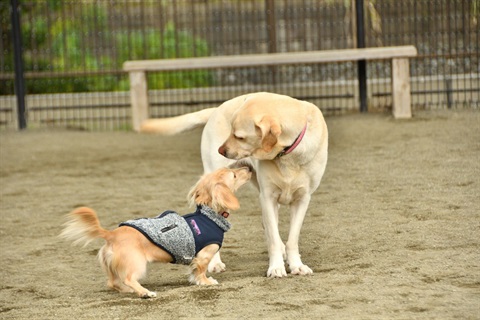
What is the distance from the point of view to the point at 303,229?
6.47 m

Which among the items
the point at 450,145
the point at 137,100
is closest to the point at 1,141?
the point at 137,100

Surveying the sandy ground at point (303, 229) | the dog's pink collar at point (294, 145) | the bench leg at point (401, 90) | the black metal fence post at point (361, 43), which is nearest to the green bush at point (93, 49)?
the sandy ground at point (303, 229)

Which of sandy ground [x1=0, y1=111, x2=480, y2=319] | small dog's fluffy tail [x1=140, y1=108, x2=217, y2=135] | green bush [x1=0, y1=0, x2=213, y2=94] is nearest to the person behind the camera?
sandy ground [x1=0, y1=111, x2=480, y2=319]

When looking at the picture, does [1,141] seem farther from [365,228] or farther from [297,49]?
[365,228]

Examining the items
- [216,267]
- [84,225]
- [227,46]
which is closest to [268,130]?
[216,267]

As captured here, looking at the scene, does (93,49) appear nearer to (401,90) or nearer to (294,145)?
(401,90)

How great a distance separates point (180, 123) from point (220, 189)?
4.45 ft

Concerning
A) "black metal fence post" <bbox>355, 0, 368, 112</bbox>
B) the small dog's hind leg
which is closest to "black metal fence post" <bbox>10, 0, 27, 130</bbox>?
"black metal fence post" <bbox>355, 0, 368, 112</bbox>

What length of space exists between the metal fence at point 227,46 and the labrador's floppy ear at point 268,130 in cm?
709

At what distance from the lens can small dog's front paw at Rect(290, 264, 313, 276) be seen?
519 centimetres

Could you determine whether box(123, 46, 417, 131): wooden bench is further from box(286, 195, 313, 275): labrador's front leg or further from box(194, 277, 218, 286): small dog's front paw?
box(194, 277, 218, 286): small dog's front paw

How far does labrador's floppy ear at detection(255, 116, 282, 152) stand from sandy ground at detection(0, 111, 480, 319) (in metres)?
0.77

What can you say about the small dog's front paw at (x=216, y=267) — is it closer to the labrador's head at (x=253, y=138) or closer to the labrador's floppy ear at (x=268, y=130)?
the labrador's head at (x=253, y=138)

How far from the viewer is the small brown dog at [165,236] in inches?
191
